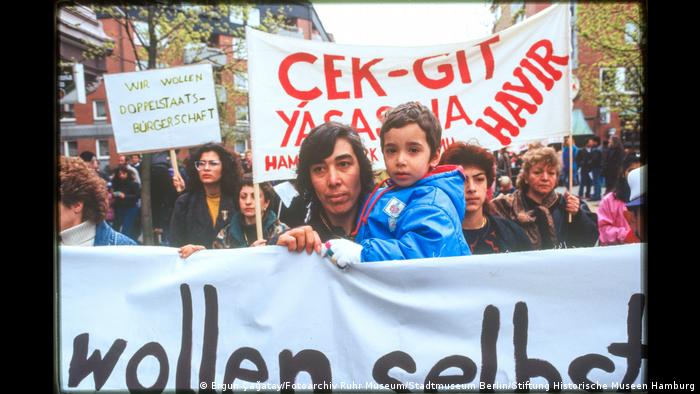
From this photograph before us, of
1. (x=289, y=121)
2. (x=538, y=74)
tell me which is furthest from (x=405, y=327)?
(x=538, y=74)

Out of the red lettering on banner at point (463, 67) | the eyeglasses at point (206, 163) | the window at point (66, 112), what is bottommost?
the eyeglasses at point (206, 163)

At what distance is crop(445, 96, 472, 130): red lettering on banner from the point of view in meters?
3.25

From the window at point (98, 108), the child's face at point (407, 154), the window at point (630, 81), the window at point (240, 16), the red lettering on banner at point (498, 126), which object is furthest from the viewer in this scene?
the window at point (98, 108)

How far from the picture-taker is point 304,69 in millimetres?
3117

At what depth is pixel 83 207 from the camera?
319cm

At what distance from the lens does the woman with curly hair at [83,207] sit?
10.1ft

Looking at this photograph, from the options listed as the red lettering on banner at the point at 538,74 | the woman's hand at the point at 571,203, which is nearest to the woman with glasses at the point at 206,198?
the red lettering on banner at the point at 538,74

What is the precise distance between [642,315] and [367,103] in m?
1.90

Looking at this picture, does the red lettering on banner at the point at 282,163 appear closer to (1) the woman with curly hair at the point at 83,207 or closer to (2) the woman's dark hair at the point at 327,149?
(2) the woman's dark hair at the point at 327,149

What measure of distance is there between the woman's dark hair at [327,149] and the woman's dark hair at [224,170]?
1.37 metres

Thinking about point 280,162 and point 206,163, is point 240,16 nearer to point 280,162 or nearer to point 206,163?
point 206,163

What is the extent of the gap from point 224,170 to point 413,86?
6.11ft

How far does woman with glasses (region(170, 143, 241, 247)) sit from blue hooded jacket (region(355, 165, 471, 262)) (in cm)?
211
